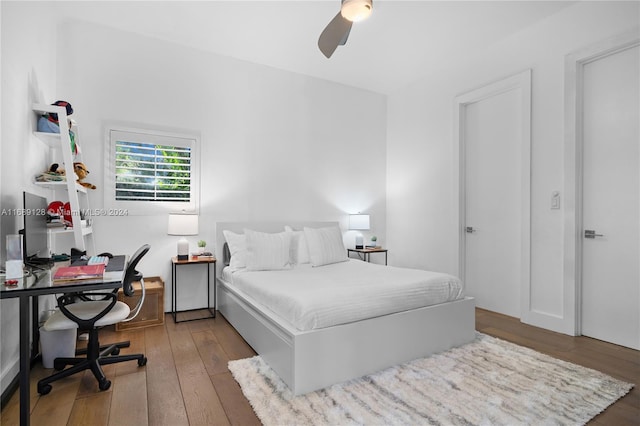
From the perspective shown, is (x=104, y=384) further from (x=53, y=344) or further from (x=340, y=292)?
(x=340, y=292)

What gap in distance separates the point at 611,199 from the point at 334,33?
2.62m

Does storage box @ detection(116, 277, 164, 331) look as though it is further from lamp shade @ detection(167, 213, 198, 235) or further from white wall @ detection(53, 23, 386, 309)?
lamp shade @ detection(167, 213, 198, 235)

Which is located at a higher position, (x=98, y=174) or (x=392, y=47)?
(x=392, y=47)

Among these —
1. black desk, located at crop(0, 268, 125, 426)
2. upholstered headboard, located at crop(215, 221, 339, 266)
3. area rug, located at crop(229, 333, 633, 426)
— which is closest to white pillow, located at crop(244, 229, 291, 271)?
upholstered headboard, located at crop(215, 221, 339, 266)

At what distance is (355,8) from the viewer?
2061mm

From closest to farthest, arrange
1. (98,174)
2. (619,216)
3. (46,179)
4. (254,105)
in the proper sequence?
(46,179) < (619,216) < (98,174) < (254,105)

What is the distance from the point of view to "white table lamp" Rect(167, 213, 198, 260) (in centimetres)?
341

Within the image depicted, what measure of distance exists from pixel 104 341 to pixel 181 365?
3.03ft

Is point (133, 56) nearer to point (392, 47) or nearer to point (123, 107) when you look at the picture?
point (123, 107)

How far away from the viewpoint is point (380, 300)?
233 centimetres

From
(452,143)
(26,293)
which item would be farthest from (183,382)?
(452,143)

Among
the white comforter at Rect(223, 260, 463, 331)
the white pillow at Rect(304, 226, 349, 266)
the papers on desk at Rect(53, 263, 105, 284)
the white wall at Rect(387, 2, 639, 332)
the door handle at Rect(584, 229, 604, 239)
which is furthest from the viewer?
the white pillow at Rect(304, 226, 349, 266)

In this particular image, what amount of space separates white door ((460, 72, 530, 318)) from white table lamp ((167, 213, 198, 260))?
3049 mm

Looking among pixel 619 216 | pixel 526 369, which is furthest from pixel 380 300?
pixel 619 216
